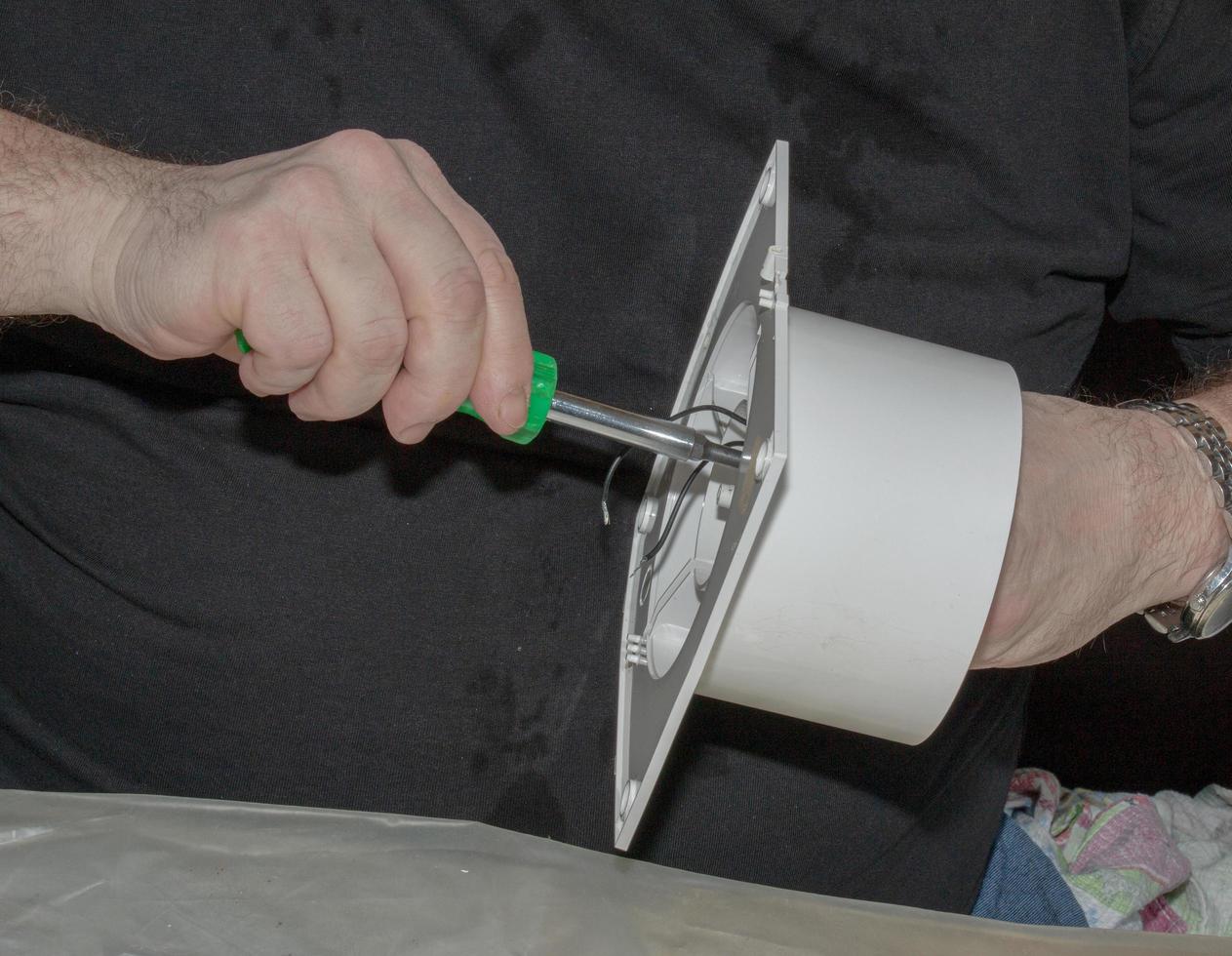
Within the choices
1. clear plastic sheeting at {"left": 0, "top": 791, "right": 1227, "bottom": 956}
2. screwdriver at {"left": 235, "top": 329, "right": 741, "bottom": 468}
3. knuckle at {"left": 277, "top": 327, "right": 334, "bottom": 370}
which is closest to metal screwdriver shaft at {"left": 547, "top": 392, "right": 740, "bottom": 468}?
screwdriver at {"left": 235, "top": 329, "right": 741, "bottom": 468}

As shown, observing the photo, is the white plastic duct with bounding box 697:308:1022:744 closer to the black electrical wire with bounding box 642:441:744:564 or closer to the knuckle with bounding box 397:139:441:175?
the black electrical wire with bounding box 642:441:744:564

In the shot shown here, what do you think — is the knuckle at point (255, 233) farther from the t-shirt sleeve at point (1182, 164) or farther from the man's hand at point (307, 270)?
the t-shirt sleeve at point (1182, 164)

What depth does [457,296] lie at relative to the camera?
0.44 metres

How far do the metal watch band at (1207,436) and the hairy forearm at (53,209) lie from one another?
602 mm

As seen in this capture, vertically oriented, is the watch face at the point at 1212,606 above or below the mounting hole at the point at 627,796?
above

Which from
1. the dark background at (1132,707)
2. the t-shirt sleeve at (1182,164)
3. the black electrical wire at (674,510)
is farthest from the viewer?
the dark background at (1132,707)

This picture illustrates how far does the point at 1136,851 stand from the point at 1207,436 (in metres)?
0.32

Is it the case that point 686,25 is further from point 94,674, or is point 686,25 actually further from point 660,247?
point 94,674

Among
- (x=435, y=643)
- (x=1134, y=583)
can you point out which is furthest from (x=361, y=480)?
(x=1134, y=583)

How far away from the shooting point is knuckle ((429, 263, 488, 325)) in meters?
0.44

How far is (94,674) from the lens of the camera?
633mm

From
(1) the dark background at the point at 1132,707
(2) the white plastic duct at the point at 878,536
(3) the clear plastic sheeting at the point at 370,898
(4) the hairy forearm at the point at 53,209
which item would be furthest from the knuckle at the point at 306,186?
(1) the dark background at the point at 1132,707

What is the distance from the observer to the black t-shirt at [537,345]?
2.02 feet

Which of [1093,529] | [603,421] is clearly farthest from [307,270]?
[1093,529]
